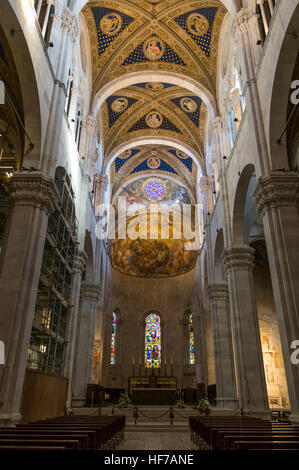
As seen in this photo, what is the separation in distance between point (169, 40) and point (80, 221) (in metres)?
9.99

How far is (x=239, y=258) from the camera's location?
1315cm

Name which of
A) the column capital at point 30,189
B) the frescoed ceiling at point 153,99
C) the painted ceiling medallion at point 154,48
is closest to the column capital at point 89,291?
the frescoed ceiling at point 153,99

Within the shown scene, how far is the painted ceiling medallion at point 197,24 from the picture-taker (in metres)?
16.2

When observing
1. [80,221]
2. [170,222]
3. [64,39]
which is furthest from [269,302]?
[64,39]

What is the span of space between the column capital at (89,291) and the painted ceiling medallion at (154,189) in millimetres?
11779

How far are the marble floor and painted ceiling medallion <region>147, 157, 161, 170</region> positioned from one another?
19395 millimetres

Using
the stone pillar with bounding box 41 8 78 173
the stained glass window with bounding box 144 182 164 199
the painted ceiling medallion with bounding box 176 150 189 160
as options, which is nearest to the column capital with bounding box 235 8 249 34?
the stone pillar with bounding box 41 8 78 173

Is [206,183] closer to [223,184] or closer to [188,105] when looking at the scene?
[188,105]

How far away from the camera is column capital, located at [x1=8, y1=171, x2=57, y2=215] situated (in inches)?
342

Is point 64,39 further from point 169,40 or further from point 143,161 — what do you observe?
point 143,161

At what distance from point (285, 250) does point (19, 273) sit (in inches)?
242

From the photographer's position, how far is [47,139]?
31.6 ft

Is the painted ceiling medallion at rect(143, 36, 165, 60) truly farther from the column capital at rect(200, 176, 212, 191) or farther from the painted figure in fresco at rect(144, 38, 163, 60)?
the column capital at rect(200, 176, 212, 191)

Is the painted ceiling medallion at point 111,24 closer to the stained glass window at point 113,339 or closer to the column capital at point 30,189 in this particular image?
the column capital at point 30,189
